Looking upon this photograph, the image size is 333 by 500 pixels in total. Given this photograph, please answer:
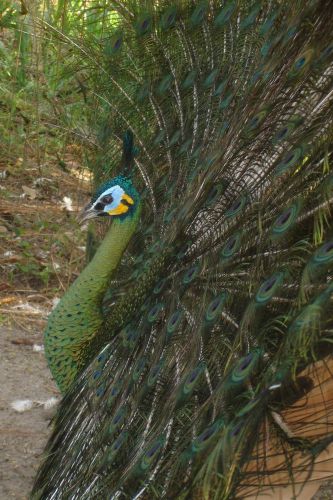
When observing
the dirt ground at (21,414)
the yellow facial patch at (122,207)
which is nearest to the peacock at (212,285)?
the yellow facial patch at (122,207)

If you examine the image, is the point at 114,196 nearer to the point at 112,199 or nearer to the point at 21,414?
the point at 112,199

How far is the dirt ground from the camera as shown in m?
2.55

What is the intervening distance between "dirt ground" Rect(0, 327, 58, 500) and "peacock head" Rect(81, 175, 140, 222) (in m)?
0.80

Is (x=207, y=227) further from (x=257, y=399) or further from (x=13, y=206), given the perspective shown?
(x=13, y=206)

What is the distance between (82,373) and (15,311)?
133 centimetres

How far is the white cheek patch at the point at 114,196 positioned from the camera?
225cm

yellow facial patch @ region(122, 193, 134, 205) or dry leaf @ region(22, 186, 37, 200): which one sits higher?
yellow facial patch @ region(122, 193, 134, 205)

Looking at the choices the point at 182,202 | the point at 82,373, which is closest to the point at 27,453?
the point at 82,373

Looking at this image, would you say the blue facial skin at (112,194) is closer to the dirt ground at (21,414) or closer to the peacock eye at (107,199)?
the peacock eye at (107,199)

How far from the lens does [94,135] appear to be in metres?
3.07

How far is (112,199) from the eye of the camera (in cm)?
226

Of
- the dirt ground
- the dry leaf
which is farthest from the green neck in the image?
the dry leaf

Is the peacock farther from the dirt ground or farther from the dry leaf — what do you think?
the dry leaf

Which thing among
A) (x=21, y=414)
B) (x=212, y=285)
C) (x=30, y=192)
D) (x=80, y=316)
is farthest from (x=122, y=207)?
(x=30, y=192)
